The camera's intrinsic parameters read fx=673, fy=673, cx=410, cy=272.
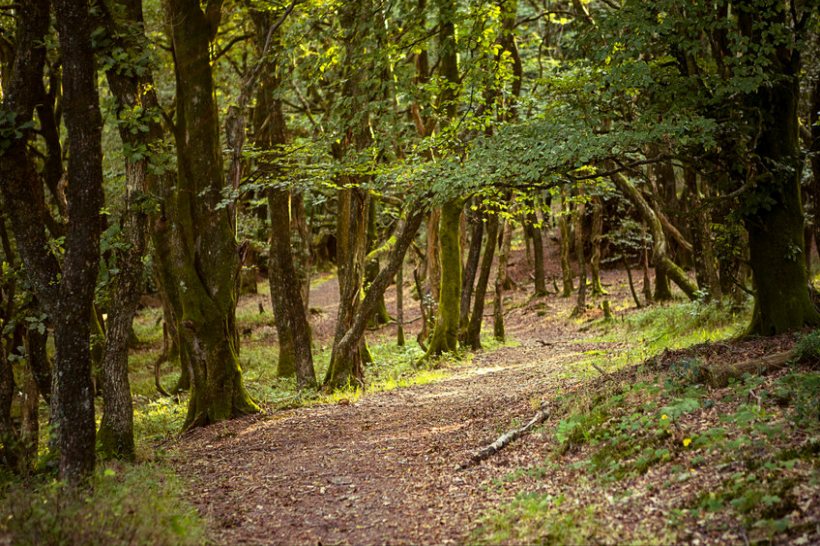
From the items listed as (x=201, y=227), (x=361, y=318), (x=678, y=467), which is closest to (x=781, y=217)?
(x=678, y=467)

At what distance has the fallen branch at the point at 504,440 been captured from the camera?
791 centimetres

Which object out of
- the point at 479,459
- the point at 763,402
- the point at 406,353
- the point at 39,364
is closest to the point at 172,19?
the point at 39,364

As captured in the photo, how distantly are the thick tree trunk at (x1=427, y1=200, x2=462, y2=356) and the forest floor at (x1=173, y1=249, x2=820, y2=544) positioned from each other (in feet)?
16.9

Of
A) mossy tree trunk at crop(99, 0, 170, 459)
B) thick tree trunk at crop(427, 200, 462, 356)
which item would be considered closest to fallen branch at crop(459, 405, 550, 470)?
mossy tree trunk at crop(99, 0, 170, 459)

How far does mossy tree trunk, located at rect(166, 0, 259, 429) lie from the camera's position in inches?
424

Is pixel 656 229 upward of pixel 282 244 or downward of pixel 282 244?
downward

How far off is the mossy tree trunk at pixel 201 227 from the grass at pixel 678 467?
5.80 meters

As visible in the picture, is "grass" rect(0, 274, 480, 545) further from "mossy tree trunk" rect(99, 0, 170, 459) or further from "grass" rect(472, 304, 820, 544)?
"grass" rect(472, 304, 820, 544)

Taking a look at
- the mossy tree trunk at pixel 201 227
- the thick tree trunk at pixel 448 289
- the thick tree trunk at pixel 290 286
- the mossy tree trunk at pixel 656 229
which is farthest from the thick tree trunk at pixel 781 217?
the thick tree trunk at pixel 290 286

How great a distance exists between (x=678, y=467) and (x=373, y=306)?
27.9ft

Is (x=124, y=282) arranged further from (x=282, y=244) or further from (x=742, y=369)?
(x=742, y=369)

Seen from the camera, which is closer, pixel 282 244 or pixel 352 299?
pixel 352 299

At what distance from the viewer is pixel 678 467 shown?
5.93m

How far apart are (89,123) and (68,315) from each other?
1899mm
